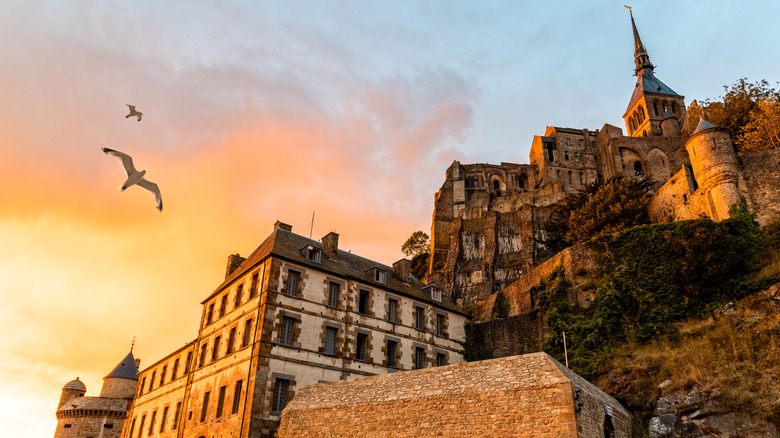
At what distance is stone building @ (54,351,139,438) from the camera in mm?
42188

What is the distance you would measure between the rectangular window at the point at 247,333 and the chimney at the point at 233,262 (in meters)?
6.38

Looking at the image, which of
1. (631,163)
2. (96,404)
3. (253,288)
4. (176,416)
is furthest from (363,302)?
(631,163)

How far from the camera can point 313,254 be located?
25.8 metres

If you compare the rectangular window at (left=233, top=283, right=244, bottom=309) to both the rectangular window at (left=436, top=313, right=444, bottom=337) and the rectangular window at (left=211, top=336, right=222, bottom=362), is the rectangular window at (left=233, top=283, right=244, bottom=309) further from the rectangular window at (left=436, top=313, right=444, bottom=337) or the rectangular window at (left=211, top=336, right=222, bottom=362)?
the rectangular window at (left=436, top=313, right=444, bottom=337)

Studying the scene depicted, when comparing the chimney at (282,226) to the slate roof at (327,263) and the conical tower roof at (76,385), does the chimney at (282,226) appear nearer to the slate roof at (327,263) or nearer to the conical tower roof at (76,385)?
the slate roof at (327,263)

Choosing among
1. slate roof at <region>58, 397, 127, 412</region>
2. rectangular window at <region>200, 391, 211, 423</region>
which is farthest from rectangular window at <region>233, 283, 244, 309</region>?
slate roof at <region>58, 397, 127, 412</region>

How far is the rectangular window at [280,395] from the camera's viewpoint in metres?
21.0

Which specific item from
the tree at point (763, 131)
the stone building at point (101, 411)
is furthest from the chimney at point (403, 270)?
the stone building at point (101, 411)

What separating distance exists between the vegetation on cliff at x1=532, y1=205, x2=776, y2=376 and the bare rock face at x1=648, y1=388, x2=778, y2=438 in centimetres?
521

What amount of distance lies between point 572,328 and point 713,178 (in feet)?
34.3

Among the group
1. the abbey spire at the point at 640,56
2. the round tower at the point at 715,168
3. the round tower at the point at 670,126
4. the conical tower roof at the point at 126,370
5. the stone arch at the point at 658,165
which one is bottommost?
the conical tower roof at the point at 126,370

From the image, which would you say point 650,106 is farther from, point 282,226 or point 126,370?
point 126,370

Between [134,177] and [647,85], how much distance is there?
7460cm

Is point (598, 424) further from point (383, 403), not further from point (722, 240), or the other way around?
point (722, 240)
